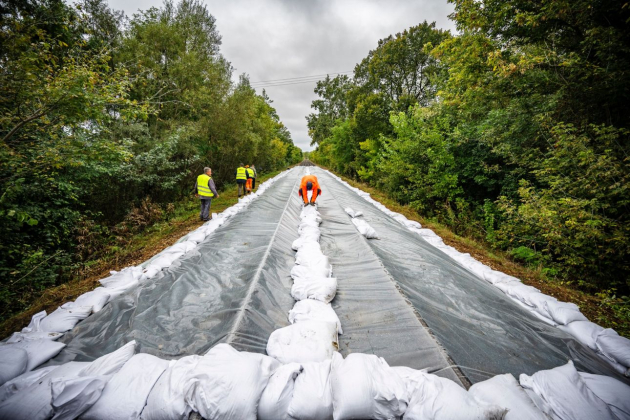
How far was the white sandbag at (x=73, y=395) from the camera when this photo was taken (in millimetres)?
1168

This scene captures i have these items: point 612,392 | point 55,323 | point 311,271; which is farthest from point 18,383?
point 612,392

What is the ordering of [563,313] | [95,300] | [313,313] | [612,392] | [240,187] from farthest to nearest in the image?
[240,187]
[563,313]
[95,300]
[313,313]
[612,392]

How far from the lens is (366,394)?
52.1 inches

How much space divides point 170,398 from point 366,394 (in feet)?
4.13

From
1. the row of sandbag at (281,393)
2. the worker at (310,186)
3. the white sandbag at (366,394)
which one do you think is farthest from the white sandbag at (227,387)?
the worker at (310,186)

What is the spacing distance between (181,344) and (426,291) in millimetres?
2833

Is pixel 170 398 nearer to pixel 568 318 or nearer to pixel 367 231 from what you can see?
pixel 367 231

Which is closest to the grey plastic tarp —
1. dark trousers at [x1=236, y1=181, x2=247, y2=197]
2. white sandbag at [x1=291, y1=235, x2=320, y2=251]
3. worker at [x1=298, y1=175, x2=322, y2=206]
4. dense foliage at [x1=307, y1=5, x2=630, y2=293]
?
white sandbag at [x1=291, y1=235, x2=320, y2=251]

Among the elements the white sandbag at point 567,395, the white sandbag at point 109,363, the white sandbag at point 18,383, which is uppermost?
the white sandbag at point 18,383

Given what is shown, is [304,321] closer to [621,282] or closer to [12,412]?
[12,412]

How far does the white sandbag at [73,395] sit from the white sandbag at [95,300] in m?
1.14

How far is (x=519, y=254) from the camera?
15.8 ft

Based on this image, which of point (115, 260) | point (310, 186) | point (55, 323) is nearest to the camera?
point (55, 323)

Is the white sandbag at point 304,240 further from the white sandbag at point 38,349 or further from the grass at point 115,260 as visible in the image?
the grass at point 115,260
